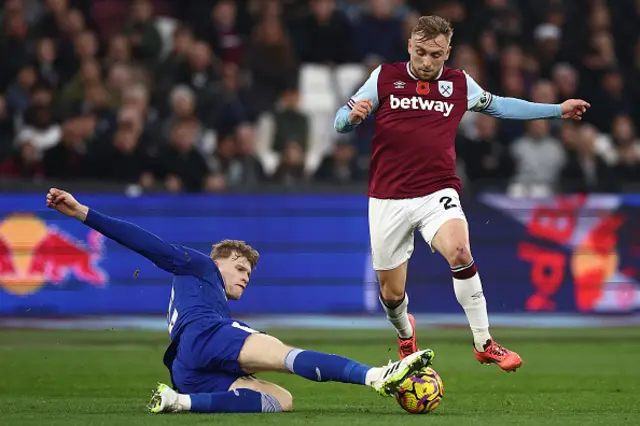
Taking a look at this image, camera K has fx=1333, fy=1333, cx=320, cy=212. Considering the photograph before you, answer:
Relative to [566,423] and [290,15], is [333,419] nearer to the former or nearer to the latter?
[566,423]

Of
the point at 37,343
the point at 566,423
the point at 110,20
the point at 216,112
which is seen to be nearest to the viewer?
the point at 566,423

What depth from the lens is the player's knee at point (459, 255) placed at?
926 cm

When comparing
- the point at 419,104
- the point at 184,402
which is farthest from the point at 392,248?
the point at 184,402

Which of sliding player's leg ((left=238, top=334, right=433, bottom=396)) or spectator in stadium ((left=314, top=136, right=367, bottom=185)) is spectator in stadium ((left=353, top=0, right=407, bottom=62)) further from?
sliding player's leg ((left=238, top=334, right=433, bottom=396))

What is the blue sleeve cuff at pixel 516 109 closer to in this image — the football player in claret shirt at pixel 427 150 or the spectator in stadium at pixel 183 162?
the football player in claret shirt at pixel 427 150

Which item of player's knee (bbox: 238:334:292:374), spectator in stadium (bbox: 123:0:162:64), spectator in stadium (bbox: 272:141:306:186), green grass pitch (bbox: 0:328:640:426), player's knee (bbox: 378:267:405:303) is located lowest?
green grass pitch (bbox: 0:328:640:426)

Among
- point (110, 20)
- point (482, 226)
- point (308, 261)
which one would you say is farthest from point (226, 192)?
point (110, 20)

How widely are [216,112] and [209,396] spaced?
10339mm

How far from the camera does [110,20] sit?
19312 millimetres

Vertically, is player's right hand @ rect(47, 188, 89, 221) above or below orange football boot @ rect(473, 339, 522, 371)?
above

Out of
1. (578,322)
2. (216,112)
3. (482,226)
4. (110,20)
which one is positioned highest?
(110,20)

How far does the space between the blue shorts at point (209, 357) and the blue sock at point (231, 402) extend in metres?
0.08

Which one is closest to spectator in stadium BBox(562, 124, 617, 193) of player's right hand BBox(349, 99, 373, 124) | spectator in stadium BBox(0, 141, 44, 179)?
spectator in stadium BBox(0, 141, 44, 179)

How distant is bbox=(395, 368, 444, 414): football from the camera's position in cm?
795
